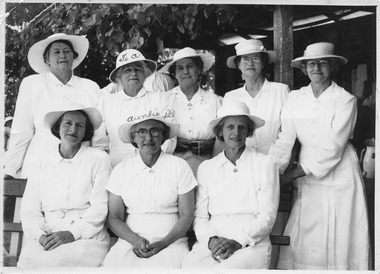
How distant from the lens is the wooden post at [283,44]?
454cm

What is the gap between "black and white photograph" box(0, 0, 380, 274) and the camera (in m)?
4.32

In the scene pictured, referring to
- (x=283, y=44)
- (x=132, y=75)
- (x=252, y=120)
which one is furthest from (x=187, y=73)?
(x=283, y=44)

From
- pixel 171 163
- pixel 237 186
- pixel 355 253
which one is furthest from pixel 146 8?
pixel 355 253

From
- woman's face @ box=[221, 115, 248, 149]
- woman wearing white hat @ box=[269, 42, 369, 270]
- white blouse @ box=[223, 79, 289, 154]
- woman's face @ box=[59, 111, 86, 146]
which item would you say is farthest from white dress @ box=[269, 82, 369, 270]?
woman's face @ box=[59, 111, 86, 146]

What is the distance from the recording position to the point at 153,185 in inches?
171

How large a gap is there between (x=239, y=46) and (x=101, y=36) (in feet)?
3.37

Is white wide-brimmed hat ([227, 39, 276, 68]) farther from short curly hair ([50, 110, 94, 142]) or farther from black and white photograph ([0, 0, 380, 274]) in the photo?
short curly hair ([50, 110, 94, 142])

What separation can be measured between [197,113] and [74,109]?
3.01 ft

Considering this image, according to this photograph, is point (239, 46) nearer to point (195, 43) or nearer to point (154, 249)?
point (195, 43)

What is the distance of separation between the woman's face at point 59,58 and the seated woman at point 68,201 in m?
0.37

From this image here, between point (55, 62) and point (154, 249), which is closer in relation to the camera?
point (154, 249)

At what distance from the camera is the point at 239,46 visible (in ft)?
15.0

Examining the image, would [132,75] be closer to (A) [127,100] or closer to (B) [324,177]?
(A) [127,100]

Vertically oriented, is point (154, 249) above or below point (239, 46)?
below
